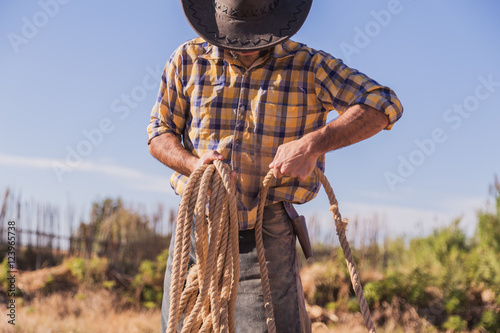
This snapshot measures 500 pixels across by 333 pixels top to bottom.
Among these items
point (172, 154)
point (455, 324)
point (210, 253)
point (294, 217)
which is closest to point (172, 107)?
point (172, 154)

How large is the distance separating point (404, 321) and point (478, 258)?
4.82 feet

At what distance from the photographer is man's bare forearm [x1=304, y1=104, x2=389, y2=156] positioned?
1.87 m

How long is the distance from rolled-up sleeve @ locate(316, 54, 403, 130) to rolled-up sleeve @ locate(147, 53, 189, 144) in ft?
2.03

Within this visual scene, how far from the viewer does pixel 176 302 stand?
1.61 metres

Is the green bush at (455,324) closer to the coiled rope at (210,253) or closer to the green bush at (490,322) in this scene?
the green bush at (490,322)

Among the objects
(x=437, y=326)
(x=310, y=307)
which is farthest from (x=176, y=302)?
(x=437, y=326)

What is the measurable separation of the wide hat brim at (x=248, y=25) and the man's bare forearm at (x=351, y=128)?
41 cm

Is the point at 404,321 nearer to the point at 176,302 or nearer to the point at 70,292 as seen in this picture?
the point at 70,292

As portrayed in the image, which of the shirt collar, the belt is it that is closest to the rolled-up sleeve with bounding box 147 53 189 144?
the shirt collar

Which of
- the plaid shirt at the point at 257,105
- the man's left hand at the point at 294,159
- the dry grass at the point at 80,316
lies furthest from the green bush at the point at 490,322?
the man's left hand at the point at 294,159

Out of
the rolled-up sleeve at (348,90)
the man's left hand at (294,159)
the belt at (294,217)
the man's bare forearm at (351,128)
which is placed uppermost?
the rolled-up sleeve at (348,90)

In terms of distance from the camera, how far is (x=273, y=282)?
2.12 m

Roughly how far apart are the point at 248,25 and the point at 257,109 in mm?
350

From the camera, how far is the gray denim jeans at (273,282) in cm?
210
